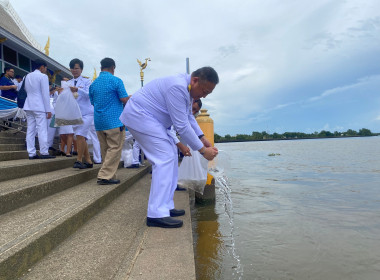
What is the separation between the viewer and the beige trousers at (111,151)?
372 centimetres

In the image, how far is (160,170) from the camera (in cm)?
256

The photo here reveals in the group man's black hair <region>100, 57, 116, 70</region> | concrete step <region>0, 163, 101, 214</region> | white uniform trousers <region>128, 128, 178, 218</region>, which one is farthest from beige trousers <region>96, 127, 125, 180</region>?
white uniform trousers <region>128, 128, 178, 218</region>

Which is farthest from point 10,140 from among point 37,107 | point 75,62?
point 75,62

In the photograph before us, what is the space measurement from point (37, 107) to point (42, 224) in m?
3.31

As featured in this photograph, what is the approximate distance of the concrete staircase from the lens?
66.7 inches

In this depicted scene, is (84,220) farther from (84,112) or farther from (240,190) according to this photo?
(240,190)

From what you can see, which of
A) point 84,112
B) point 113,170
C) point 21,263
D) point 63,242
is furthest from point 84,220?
point 84,112

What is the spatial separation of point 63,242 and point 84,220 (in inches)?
16.0

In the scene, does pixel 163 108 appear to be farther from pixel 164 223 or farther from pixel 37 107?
pixel 37 107

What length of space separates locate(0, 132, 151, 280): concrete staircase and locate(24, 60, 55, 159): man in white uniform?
1.04 meters

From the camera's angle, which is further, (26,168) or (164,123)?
(26,168)

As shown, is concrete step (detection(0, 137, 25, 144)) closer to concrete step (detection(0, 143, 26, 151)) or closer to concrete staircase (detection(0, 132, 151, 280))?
concrete step (detection(0, 143, 26, 151))

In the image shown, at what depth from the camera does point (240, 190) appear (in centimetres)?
652

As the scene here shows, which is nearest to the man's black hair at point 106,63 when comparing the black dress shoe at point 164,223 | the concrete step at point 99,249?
the concrete step at point 99,249
